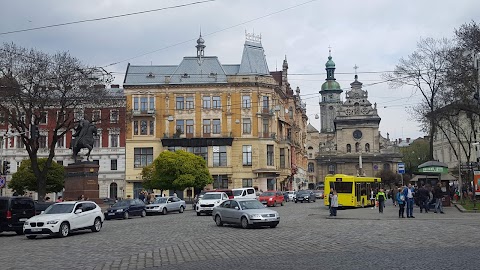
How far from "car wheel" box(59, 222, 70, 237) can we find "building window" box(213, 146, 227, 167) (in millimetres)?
50489

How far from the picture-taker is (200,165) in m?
61.6

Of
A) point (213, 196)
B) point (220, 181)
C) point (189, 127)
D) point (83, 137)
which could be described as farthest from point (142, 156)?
point (213, 196)

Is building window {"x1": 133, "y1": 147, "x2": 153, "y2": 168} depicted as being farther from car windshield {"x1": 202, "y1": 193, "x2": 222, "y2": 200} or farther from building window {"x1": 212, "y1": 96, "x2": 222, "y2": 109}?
car windshield {"x1": 202, "y1": 193, "x2": 222, "y2": 200}

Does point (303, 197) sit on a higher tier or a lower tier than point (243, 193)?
lower

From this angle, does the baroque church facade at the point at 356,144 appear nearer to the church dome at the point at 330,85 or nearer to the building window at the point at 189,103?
the church dome at the point at 330,85

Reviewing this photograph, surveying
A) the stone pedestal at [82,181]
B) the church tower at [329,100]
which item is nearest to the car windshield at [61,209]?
the stone pedestal at [82,181]

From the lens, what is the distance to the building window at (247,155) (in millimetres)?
72938

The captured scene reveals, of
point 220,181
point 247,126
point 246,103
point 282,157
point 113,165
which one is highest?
point 246,103

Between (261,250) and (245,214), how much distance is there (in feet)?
30.1

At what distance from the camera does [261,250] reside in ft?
52.0

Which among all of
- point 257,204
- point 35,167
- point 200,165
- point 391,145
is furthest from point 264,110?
point 391,145

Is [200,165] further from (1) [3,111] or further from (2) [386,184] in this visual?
(2) [386,184]

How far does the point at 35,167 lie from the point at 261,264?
33179 millimetres

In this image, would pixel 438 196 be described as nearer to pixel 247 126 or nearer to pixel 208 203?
pixel 208 203
